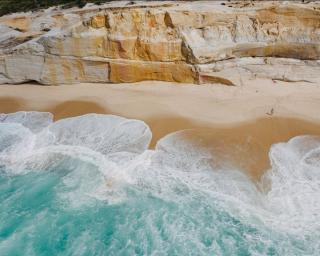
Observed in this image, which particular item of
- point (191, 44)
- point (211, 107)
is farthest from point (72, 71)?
point (211, 107)

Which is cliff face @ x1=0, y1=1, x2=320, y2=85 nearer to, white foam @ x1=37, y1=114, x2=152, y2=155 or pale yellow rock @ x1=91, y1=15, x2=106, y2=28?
pale yellow rock @ x1=91, y1=15, x2=106, y2=28

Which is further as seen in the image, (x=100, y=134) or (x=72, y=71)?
(x=72, y=71)

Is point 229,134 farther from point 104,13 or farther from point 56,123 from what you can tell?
point 104,13

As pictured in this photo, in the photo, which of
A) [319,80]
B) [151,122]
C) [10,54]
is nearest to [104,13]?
[10,54]

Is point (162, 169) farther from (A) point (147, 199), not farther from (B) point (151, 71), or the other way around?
(B) point (151, 71)

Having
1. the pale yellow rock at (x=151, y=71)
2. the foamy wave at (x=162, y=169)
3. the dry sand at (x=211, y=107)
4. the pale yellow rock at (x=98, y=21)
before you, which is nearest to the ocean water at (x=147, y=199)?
the foamy wave at (x=162, y=169)

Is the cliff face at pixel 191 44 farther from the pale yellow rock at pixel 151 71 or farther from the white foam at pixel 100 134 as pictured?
the white foam at pixel 100 134
